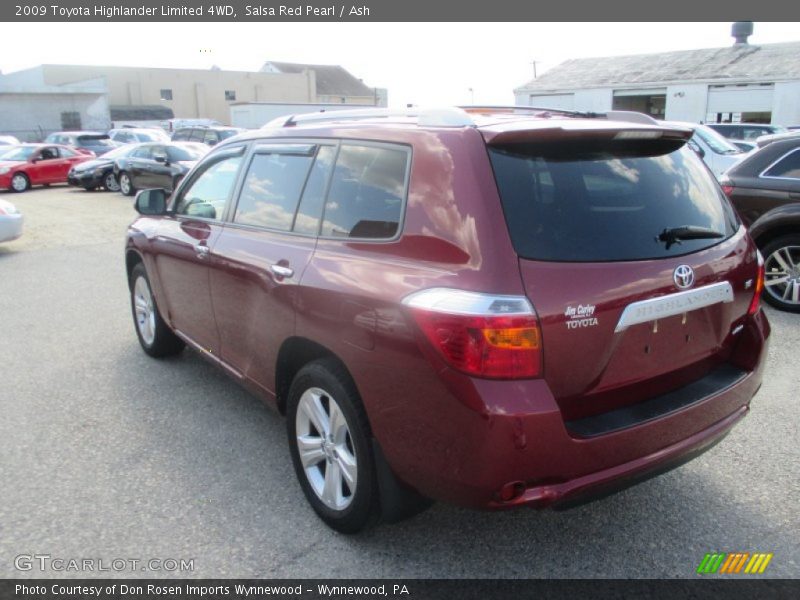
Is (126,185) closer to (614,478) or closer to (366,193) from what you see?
(366,193)

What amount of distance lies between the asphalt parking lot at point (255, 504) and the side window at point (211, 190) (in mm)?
1290

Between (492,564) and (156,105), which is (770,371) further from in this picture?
(156,105)

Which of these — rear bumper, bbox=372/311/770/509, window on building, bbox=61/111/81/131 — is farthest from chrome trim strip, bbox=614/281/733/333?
window on building, bbox=61/111/81/131

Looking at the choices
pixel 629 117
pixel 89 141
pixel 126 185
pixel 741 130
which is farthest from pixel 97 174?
pixel 741 130

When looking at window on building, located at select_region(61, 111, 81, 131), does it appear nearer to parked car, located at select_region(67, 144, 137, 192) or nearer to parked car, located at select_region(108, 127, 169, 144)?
parked car, located at select_region(108, 127, 169, 144)

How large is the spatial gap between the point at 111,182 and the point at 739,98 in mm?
28826

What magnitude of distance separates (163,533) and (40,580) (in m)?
0.52

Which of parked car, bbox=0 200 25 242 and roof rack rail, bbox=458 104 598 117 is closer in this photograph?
roof rack rail, bbox=458 104 598 117

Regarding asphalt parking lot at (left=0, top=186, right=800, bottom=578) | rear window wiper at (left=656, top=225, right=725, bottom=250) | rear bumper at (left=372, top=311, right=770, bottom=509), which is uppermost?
rear window wiper at (left=656, top=225, right=725, bottom=250)

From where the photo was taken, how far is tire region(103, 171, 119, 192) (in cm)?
2172

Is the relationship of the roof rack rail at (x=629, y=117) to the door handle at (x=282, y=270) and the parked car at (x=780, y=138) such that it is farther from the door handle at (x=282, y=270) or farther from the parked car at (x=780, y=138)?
the parked car at (x=780, y=138)

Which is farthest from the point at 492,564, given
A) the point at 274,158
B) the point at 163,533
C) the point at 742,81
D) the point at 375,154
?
the point at 742,81

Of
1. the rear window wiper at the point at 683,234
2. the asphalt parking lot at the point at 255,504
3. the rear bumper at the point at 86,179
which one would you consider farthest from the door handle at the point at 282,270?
the rear bumper at the point at 86,179

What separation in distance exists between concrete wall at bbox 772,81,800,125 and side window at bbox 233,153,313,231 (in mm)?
33996
